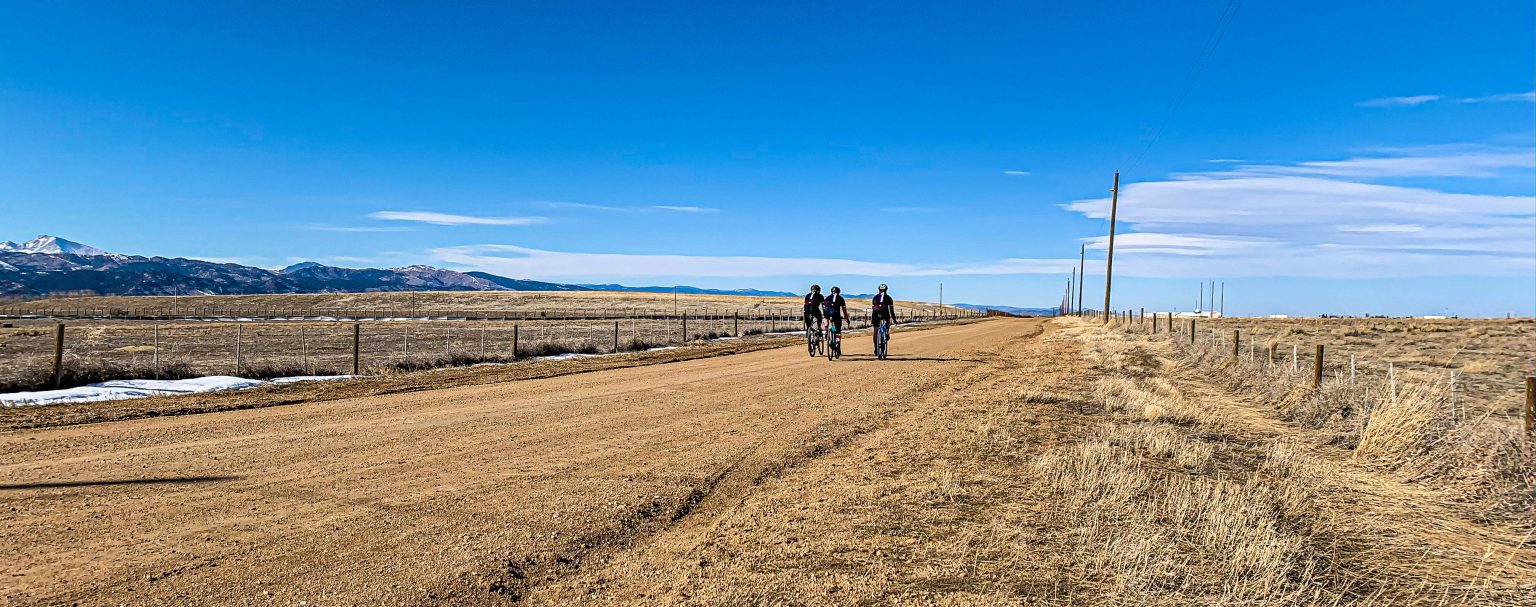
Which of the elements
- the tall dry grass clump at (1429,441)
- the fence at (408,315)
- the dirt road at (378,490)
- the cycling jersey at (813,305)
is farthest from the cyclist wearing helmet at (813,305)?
the fence at (408,315)

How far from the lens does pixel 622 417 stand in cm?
1095

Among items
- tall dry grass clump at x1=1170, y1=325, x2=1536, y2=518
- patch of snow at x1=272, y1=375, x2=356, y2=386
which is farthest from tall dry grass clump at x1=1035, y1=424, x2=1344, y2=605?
patch of snow at x1=272, y1=375, x2=356, y2=386

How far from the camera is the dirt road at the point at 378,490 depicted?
4.74m

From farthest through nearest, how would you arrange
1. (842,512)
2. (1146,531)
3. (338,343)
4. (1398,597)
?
1. (338,343)
2. (842,512)
3. (1146,531)
4. (1398,597)

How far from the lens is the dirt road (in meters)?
4.74

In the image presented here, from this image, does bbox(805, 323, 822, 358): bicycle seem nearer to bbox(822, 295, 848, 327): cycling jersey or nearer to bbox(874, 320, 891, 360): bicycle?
bbox(822, 295, 848, 327): cycling jersey

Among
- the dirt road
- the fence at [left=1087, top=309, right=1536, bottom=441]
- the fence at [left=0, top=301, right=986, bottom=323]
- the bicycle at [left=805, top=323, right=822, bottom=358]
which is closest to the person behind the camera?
the dirt road

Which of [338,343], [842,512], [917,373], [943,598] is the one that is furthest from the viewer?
[338,343]

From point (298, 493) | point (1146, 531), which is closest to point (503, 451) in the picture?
point (298, 493)

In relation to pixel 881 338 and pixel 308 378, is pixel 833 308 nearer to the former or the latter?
pixel 881 338

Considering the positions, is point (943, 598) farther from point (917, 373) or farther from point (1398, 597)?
point (917, 373)

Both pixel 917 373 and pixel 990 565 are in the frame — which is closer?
pixel 990 565

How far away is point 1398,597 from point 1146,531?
57.6 inches

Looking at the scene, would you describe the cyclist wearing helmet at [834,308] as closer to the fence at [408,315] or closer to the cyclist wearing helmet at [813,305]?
the cyclist wearing helmet at [813,305]
